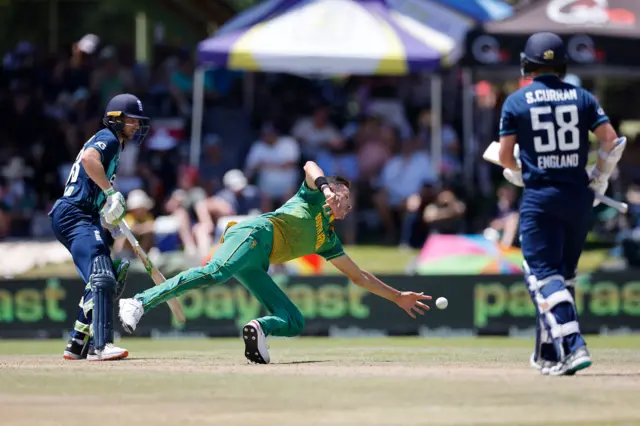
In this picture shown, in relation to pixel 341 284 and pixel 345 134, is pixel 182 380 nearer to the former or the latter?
pixel 341 284

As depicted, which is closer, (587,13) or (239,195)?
(587,13)

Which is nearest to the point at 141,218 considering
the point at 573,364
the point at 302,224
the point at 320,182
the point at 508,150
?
the point at 302,224

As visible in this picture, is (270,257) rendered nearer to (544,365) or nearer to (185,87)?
(544,365)

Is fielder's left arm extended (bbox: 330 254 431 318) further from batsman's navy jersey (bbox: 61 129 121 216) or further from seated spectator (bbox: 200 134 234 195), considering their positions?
seated spectator (bbox: 200 134 234 195)

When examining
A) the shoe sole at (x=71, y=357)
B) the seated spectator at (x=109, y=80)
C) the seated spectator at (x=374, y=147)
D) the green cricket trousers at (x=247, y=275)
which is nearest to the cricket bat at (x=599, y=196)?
the green cricket trousers at (x=247, y=275)

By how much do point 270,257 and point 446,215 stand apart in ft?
32.1

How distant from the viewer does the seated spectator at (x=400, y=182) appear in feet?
66.9

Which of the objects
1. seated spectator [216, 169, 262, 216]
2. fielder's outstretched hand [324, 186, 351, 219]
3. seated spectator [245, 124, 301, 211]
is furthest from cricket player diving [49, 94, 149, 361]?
seated spectator [245, 124, 301, 211]

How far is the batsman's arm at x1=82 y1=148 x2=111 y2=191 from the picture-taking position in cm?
1014

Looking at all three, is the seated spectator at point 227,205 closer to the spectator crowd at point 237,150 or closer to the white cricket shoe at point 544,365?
the spectator crowd at point 237,150

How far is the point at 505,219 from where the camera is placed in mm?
18953

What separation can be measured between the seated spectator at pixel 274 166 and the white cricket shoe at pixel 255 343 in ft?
Answer: 33.3

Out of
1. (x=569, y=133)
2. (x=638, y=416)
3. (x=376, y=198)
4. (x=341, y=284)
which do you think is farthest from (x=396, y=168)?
(x=638, y=416)

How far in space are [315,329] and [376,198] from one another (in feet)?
13.8
